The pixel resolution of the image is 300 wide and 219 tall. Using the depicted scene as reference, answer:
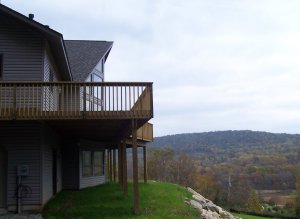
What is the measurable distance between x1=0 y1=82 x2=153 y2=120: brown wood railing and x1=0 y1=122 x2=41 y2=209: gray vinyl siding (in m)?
0.98

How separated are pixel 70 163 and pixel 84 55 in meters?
7.12

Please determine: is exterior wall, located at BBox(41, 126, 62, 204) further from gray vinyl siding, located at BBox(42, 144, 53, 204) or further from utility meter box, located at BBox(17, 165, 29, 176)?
utility meter box, located at BBox(17, 165, 29, 176)

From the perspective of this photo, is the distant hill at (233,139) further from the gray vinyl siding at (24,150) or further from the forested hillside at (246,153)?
the gray vinyl siding at (24,150)

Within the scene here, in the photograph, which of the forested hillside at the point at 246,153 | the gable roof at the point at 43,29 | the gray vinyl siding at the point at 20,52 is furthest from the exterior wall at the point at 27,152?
the forested hillside at the point at 246,153

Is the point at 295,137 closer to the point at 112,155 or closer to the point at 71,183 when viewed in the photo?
the point at 112,155

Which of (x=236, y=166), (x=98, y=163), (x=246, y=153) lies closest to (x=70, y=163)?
(x=98, y=163)

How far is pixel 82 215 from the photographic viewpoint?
14.2 metres

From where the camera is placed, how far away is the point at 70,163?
2297 cm

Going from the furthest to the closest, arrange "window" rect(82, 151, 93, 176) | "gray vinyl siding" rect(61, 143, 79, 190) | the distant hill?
the distant hill < "window" rect(82, 151, 93, 176) < "gray vinyl siding" rect(61, 143, 79, 190)

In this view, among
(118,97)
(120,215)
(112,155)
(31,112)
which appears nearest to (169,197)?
(120,215)

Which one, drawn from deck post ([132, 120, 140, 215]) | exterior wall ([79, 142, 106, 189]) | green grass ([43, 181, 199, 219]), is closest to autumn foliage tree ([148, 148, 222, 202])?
exterior wall ([79, 142, 106, 189])

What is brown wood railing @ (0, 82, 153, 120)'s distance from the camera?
13805 millimetres

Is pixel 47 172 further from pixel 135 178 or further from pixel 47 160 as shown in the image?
pixel 135 178

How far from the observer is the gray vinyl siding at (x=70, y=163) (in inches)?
899
